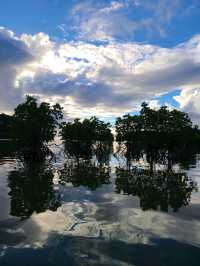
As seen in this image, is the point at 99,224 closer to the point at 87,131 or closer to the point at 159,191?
the point at 159,191

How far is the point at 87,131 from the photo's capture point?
2096 inches

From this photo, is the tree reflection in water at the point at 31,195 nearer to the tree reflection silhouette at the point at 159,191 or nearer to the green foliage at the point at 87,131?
the tree reflection silhouette at the point at 159,191

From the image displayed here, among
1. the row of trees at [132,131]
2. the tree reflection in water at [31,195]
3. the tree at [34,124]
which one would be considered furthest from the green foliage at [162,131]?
the tree reflection in water at [31,195]

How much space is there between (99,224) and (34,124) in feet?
100.0

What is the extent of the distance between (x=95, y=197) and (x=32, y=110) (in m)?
26.9

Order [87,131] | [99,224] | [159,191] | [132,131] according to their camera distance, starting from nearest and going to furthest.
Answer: [99,224] → [159,191] → [132,131] → [87,131]

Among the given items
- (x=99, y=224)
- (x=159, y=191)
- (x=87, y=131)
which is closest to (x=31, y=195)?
(x=99, y=224)

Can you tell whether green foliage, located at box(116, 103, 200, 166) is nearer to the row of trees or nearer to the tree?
the row of trees

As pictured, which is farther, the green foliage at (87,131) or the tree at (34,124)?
the green foliage at (87,131)

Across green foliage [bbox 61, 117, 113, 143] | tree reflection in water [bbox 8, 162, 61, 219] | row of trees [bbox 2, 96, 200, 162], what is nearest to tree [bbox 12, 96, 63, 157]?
row of trees [bbox 2, 96, 200, 162]

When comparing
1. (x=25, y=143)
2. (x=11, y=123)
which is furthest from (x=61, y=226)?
(x=11, y=123)

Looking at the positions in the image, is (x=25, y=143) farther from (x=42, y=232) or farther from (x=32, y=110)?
(x=42, y=232)

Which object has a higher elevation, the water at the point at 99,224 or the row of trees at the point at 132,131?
the row of trees at the point at 132,131

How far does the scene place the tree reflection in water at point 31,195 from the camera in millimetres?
16469
